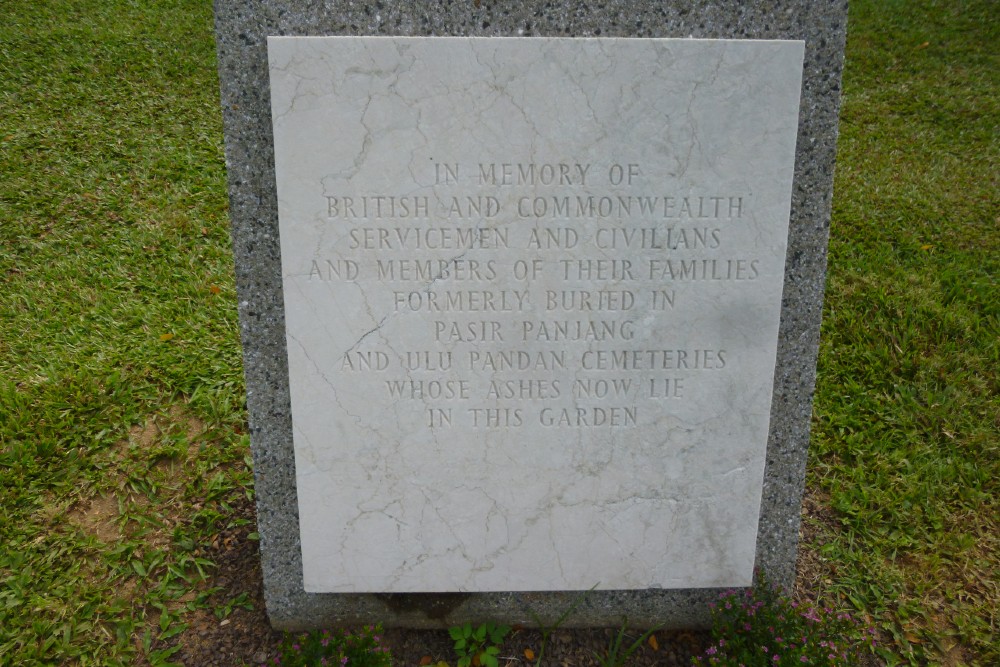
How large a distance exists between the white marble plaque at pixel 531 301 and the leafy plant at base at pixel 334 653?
17cm

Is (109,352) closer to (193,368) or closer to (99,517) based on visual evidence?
(193,368)

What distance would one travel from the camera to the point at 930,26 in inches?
287

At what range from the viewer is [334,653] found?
2178 mm

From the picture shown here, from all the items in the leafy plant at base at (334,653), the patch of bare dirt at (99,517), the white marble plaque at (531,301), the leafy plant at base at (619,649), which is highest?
the white marble plaque at (531,301)

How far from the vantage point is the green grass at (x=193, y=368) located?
2555 mm

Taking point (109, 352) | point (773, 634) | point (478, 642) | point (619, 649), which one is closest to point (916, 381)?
point (773, 634)

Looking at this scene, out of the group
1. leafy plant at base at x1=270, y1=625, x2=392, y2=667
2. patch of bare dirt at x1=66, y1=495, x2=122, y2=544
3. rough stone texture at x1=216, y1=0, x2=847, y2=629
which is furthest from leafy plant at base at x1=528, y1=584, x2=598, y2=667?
patch of bare dirt at x1=66, y1=495, x2=122, y2=544

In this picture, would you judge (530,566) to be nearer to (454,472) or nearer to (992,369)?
(454,472)

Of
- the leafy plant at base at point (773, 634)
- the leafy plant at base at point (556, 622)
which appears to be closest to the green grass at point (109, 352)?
the leafy plant at base at point (556, 622)

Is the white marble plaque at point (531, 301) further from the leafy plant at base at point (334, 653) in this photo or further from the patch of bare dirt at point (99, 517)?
the patch of bare dirt at point (99, 517)

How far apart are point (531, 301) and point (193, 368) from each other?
6.92ft

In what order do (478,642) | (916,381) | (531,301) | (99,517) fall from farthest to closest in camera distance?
(916,381)
(99,517)
(478,642)
(531,301)

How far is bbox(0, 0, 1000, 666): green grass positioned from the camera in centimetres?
255

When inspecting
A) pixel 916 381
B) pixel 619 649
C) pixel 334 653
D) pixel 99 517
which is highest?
pixel 916 381
